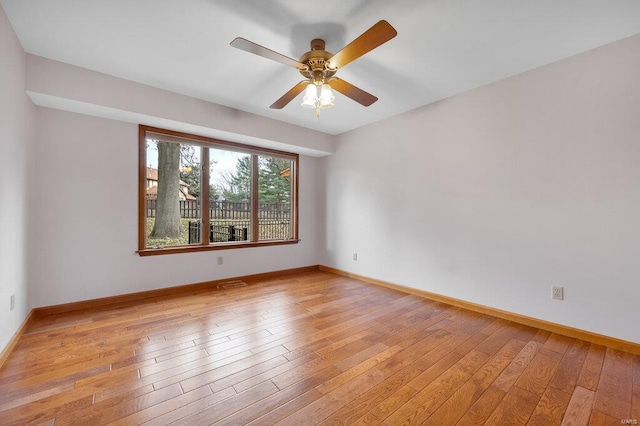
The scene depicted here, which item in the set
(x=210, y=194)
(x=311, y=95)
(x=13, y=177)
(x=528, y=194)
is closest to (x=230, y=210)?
(x=210, y=194)

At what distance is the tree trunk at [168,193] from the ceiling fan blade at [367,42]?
2.62 metres

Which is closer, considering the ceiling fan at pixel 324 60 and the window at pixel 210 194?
the ceiling fan at pixel 324 60

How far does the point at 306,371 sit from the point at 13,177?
2.78 m

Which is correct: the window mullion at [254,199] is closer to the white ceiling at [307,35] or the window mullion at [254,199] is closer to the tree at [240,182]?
the tree at [240,182]

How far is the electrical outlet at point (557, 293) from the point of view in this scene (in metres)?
2.51

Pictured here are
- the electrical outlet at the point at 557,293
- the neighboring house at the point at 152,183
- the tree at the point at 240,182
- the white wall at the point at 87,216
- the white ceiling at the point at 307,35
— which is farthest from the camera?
the tree at the point at 240,182

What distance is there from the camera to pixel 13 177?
221 cm

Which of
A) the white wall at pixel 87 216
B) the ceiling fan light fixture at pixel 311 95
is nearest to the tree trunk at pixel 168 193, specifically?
the white wall at pixel 87 216

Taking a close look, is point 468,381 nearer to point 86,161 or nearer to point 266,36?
point 266,36

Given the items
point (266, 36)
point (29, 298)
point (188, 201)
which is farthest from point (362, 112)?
point (29, 298)

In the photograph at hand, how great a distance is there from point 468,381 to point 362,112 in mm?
3244

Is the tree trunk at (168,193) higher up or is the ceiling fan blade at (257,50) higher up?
the ceiling fan blade at (257,50)

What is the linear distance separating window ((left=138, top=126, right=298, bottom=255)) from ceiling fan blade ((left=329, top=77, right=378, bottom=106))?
2308mm

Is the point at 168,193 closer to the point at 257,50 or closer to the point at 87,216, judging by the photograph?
the point at 87,216
